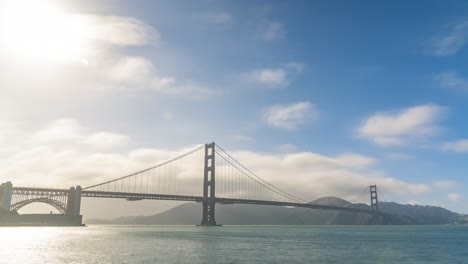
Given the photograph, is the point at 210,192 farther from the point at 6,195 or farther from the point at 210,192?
the point at 6,195

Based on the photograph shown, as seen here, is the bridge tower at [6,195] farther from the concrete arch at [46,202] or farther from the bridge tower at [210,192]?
the bridge tower at [210,192]

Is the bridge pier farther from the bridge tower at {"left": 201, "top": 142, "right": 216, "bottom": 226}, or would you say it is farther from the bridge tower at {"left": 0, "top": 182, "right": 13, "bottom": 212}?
the bridge tower at {"left": 0, "top": 182, "right": 13, "bottom": 212}

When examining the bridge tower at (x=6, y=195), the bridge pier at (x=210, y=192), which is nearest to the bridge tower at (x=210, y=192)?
the bridge pier at (x=210, y=192)

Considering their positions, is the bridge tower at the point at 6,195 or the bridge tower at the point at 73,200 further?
the bridge tower at the point at 73,200

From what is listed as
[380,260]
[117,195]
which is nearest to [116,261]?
[380,260]

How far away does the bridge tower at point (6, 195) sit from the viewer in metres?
107

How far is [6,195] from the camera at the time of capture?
107812mm

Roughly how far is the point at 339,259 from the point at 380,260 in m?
3.20

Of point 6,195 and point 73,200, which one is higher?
point 6,195

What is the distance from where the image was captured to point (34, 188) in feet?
370

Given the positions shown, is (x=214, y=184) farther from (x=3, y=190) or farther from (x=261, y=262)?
(x=261, y=262)

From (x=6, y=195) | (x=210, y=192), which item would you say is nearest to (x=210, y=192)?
(x=210, y=192)

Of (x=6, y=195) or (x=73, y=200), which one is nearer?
(x=6, y=195)

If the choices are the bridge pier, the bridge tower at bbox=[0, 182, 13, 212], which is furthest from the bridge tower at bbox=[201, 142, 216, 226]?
the bridge tower at bbox=[0, 182, 13, 212]
